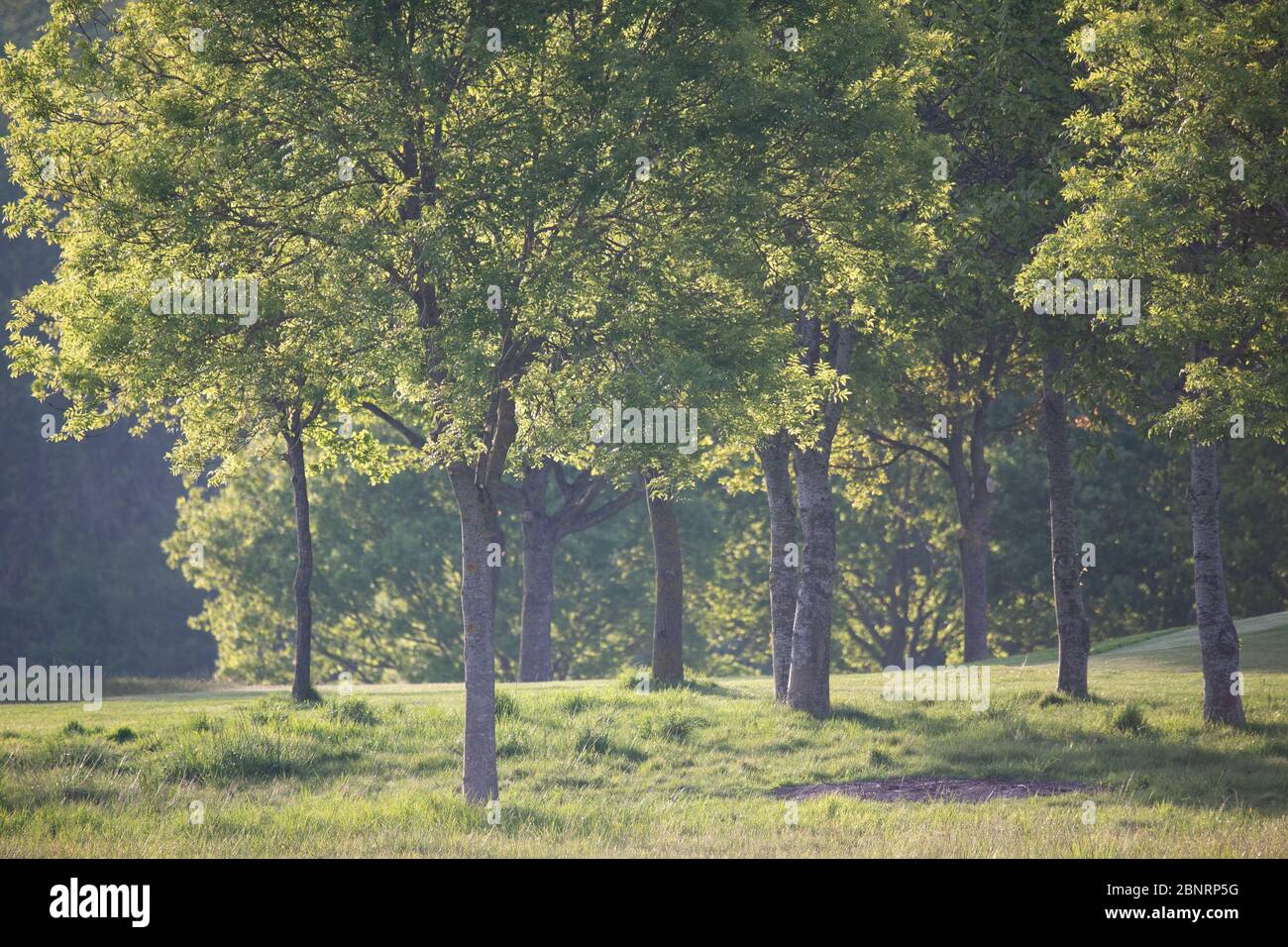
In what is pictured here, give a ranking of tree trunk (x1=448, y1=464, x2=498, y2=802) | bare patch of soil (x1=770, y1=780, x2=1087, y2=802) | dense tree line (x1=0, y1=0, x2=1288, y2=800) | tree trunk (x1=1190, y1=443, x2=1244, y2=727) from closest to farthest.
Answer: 1. dense tree line (x1=0, y1=0, x2=1288, y2=800)
2. tree trunk (x1=448, y1=464, x2=498, y2=802)
3. bare patch of soil (x1=770, y1=780, x2=1087, y2=802)
4. tree trunk (x1=1190, y1=443, x2=1244, y2=727)

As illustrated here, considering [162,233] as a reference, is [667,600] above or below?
below

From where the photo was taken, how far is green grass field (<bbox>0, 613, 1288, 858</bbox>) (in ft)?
48.6

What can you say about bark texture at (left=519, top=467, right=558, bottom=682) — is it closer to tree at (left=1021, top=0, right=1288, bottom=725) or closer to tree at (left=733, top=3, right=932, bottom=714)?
tree at (left=733, top=3, right=932, bottom=714)

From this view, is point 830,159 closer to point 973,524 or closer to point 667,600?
point 667,600

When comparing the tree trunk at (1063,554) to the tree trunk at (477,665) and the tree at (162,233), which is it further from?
the tree at (162,233)

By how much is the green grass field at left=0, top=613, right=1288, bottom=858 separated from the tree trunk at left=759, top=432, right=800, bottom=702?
116cm

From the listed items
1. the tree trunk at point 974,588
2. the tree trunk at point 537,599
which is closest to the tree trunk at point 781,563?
the tree trunk at point 974,588

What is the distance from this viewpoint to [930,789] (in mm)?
19172

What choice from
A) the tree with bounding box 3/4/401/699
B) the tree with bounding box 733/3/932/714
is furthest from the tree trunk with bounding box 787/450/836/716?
the tree with bounding box 3/4/401/699

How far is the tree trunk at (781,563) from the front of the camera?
90.7 ft

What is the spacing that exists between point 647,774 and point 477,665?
4108 mm

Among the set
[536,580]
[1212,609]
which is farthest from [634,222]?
[536,580]

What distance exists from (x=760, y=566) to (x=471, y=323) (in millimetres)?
43508
